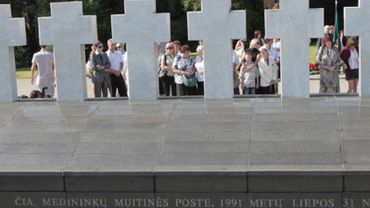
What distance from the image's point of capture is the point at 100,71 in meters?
11.0

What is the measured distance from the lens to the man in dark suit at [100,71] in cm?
1097

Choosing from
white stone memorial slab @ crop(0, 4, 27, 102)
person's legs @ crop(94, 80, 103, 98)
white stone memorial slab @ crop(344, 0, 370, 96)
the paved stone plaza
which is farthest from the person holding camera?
white stone memorial slab @ crop(344, 0, 370, 96)

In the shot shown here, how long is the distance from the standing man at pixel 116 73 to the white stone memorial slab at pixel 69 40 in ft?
8.35

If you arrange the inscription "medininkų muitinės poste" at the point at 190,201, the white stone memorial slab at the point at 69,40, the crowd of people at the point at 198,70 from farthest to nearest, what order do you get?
1. the crowd of people at the point at 198,70
2. the white stone memorial slab at the point at 69,40
3. the inscription "medininkų muitinės poste" at the point at 190,201

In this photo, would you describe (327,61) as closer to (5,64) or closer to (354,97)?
(354,97)

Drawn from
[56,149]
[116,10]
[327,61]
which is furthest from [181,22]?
[56,149]

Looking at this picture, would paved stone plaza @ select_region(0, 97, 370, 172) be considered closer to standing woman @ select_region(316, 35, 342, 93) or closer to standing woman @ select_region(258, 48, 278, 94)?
standing woman @ select_region(258, 48, 278, 94)

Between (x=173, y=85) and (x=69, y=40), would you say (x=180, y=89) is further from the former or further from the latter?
(x=69, y=40)

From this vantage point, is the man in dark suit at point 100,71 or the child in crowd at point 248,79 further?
the man in dark suit at point 100,71

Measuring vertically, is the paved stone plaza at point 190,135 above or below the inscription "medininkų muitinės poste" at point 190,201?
above

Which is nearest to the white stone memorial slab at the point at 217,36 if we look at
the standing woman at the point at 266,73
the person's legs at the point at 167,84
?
the standing woman at the point at 266,73

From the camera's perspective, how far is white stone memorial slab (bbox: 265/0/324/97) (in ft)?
27.4

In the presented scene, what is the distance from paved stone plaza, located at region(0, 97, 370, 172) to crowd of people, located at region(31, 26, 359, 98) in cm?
149

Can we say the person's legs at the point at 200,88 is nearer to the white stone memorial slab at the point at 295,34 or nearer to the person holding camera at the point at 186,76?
the person holding camera at the point at 186,76
